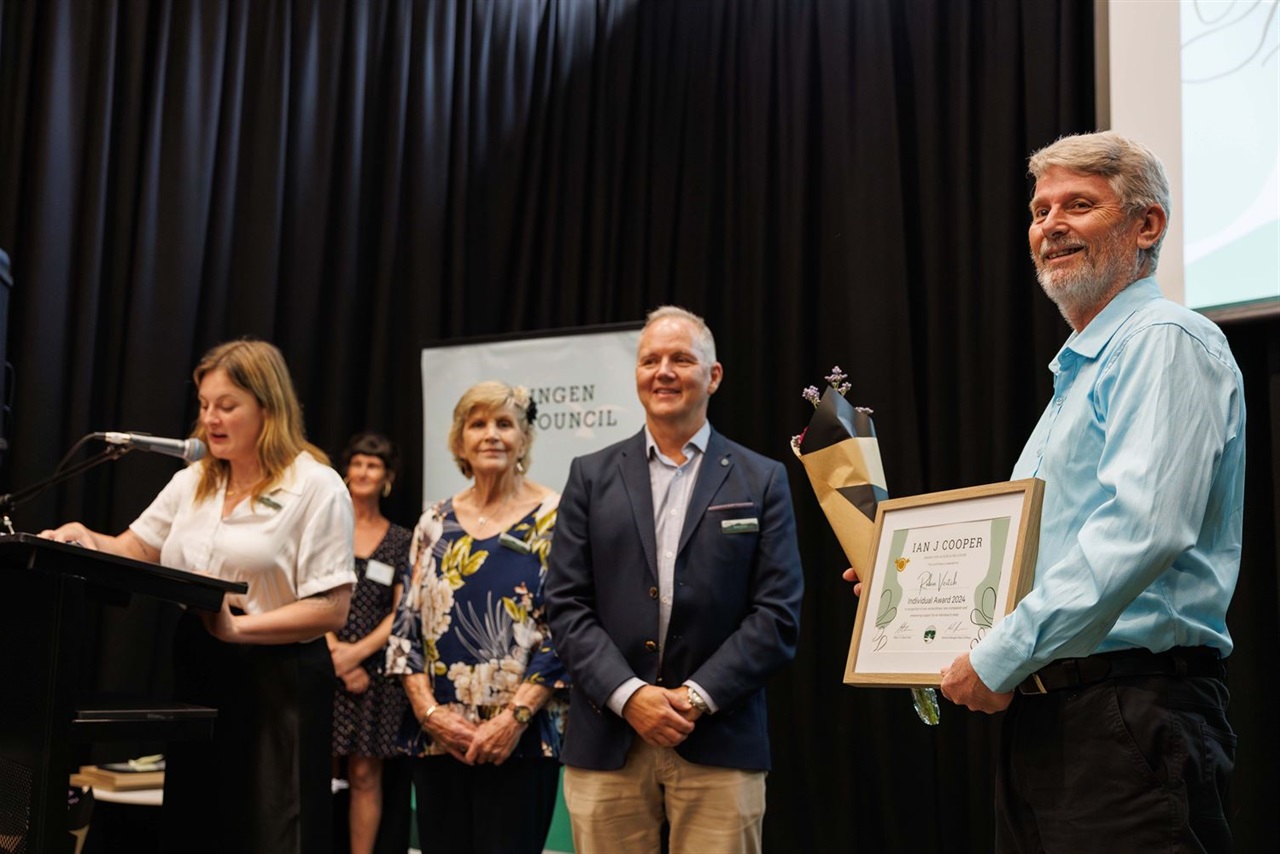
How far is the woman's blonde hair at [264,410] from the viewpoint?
115 inches

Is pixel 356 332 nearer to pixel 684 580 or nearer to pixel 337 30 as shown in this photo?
pixel 337 30

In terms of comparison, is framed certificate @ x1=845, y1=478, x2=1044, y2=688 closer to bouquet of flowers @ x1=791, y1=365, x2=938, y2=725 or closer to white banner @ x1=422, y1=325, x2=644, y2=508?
bouquet of flowers @ x1=791, y1=365, x2=938, y2=725

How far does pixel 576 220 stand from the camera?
4.89 m

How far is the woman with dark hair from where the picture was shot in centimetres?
418

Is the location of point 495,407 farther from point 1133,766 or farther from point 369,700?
point 1133,766

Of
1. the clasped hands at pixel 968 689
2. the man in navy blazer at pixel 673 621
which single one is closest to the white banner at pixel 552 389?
the man in navy blazer at pixel 673 621

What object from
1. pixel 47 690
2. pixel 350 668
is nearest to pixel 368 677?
pixel 350 668

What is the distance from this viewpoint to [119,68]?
4949 mm

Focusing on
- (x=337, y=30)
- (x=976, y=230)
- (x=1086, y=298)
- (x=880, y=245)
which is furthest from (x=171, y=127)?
(x=1086, y=298)

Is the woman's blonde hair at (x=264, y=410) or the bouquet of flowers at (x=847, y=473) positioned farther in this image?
the woman's blonde hair at (x=264, y=410)

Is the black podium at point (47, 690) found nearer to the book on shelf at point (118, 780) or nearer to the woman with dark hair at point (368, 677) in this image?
the book on shelf at point (118, 780)

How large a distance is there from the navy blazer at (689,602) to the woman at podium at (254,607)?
555 mm

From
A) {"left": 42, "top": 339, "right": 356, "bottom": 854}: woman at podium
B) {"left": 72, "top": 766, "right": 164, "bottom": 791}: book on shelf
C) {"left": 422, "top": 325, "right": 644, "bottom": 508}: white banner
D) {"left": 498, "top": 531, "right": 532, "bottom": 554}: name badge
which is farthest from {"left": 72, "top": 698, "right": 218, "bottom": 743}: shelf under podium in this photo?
{"left": 422, "top": 325, "right": 644, "bottom": 508}: white banner

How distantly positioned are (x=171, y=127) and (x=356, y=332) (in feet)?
3.57
